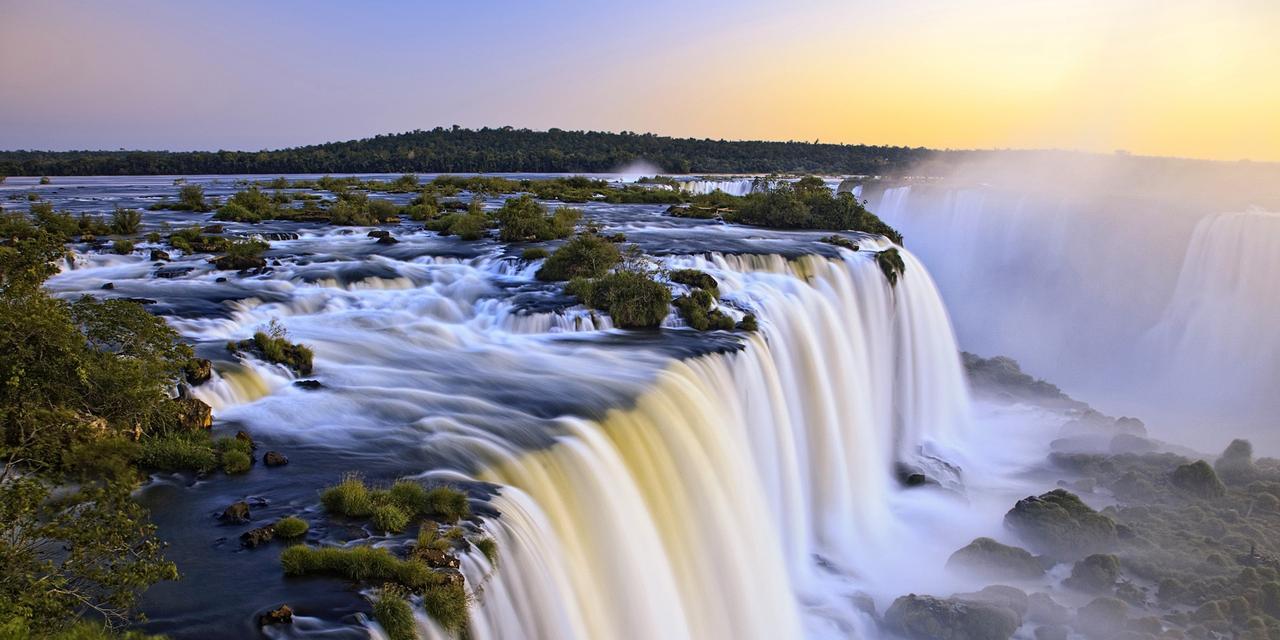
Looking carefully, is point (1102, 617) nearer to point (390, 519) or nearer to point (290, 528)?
point (390, 519)

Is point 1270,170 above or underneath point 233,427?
above

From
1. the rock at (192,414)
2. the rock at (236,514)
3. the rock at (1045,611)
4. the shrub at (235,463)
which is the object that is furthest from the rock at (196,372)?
the rock at (1045,611)

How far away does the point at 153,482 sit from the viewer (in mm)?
8766

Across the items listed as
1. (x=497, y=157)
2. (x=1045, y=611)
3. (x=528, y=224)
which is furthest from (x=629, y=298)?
(x=497, y=157)

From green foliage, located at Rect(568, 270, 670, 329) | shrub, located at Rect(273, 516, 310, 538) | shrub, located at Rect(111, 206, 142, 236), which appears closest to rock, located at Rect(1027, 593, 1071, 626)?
green foliage, located at Rect(568, 270, 670, 329)

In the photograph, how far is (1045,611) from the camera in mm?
13570

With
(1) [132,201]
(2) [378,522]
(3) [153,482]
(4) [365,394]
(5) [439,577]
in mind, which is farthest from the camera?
(1) [132,201]

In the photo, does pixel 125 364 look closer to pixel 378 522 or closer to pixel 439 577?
pixel 378 522

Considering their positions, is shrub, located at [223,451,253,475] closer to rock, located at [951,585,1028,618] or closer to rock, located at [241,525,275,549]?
rock, located at [241,525,275,549]

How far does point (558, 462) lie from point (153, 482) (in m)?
4.51

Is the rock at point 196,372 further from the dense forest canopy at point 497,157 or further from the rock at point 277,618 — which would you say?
the dense forest canopy at point 497,157

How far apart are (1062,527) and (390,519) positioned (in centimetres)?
1432

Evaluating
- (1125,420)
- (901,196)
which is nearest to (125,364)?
(1125,420)

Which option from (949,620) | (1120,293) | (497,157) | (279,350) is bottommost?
(949,620)
